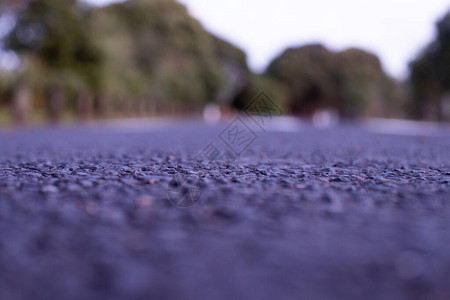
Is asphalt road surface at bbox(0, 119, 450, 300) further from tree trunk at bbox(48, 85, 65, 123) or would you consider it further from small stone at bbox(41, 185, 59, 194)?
tree trunk at bbox(48, 85, 65, 123)

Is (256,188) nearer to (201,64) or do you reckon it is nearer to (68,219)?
(68,219)

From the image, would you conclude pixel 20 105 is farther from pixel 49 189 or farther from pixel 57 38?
pixel 49 189

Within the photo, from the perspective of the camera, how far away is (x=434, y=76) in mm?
30141

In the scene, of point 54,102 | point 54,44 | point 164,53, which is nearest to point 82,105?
point 54,102

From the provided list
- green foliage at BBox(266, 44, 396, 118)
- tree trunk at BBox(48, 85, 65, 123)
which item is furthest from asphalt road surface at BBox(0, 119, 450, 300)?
green foliage at BBox(266, 44, 396, 118)

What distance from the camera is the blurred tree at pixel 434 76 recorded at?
95.2ft

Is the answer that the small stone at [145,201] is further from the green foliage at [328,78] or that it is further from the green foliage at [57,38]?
the green foliage at [328,78]

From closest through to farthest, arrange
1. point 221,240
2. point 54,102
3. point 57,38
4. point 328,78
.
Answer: point 221,240, point 54,102, point 57,38, point 328,78

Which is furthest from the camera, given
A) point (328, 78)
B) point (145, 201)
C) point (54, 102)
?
point (328, 78)

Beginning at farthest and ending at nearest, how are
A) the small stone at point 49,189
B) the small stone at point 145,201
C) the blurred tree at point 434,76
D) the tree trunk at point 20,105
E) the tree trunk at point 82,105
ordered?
the blurred tree at point 434,76 → the tree trunk at point 82,105 → the tree trunk at point 20,105 → the small stone at point 49,189 → the small stone at point 145,201

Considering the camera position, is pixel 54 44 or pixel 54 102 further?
pixel 54 44

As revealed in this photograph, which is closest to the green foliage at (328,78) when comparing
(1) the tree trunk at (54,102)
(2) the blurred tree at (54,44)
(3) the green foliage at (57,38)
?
(3) the green foliage at (57,38)

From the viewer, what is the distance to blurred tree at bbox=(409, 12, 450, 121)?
29.0 m

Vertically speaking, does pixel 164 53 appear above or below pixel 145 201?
above
